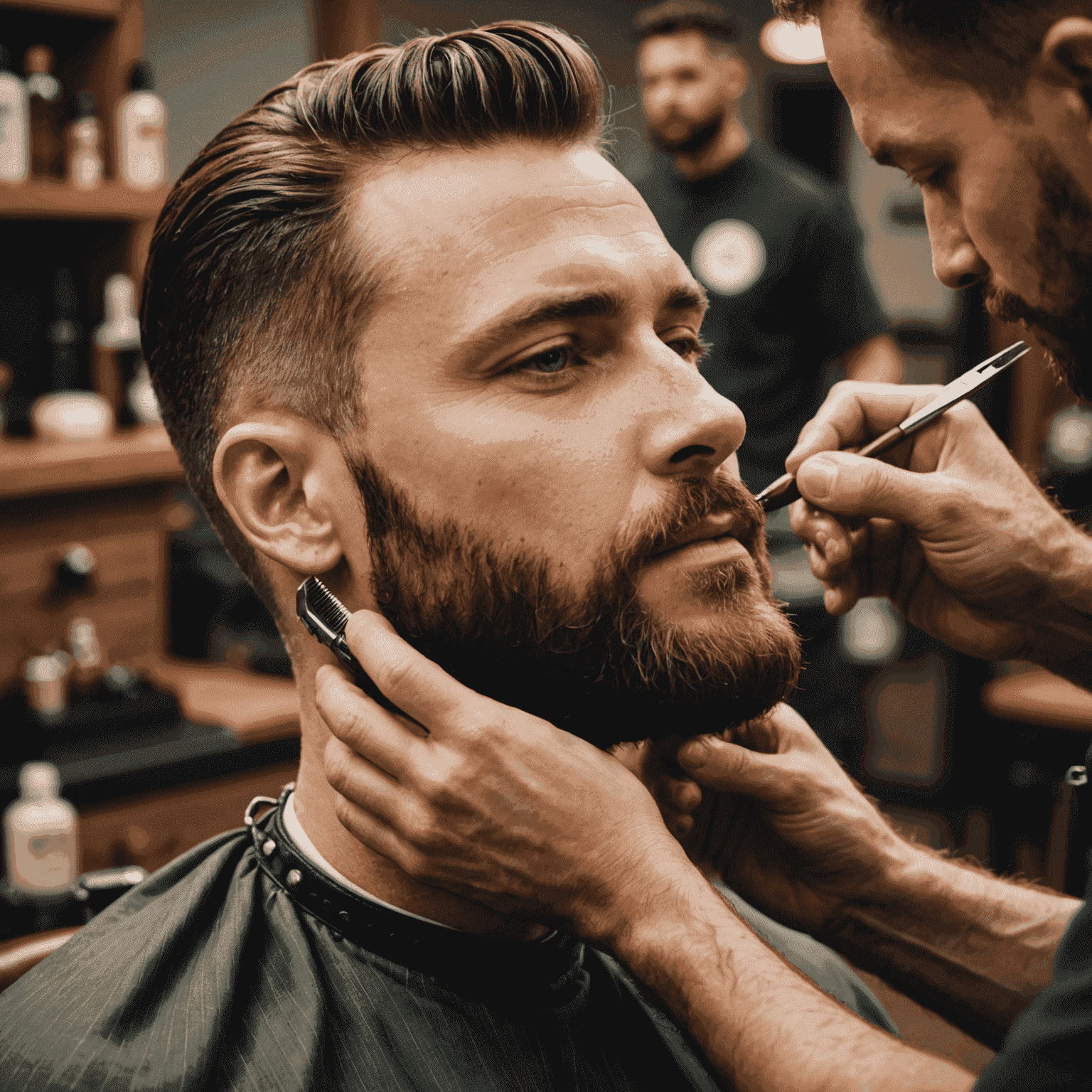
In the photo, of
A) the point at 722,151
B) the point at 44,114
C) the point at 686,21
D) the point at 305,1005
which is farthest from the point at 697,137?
the point at 305,1005

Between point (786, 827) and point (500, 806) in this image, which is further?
point (786, 827)

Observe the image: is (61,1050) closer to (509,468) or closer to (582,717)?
(582,717)

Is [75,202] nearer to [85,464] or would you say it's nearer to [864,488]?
[85,464]

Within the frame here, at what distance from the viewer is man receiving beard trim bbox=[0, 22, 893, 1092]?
1283 millimetres

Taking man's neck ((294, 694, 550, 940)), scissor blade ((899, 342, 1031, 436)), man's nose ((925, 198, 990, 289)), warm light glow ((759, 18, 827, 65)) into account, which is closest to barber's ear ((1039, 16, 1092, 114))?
man's nose ((925, 198, 990, 289))

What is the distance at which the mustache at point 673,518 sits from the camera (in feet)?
4.31

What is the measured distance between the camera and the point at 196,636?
3.53 meters

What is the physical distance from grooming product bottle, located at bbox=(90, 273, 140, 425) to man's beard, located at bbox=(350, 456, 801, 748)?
6.60ft

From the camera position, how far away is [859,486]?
142cm

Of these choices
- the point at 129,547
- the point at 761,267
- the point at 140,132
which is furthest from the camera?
the point at 761,267

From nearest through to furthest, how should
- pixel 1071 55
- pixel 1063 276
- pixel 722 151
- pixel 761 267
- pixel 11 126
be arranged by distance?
pixel 1071 55
pixel 1063 276
pixel 11 126
pixel 761 267
pixel 722 151

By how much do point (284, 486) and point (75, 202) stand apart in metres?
1.87

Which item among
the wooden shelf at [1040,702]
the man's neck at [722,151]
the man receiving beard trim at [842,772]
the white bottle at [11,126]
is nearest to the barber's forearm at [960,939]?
the man receiving beard trim at [842,772]

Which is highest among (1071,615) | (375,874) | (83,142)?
(83,142)
